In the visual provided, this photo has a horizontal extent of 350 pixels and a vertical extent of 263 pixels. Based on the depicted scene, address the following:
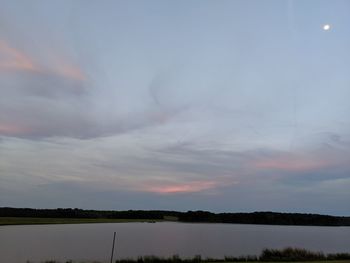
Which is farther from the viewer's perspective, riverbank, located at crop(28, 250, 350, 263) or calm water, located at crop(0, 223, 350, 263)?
calm water, located at crop(0, 223, 350, 263)

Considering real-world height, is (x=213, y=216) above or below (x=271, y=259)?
above

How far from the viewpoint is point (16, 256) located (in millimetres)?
37312

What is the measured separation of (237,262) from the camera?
27.6 metres

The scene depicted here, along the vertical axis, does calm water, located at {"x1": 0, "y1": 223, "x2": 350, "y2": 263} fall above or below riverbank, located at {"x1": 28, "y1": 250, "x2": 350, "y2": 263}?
above

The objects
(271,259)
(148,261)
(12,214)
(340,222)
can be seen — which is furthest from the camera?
(340,222)

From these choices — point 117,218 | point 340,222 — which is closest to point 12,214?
point 117,218

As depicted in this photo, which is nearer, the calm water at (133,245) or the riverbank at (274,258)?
the riverbank at (274,258)

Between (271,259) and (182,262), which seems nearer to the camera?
(182,262)

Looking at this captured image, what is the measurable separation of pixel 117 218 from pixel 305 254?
573ft

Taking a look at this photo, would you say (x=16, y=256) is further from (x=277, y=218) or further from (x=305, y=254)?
(x=277, y=218)

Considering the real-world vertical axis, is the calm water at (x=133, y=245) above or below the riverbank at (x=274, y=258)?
above

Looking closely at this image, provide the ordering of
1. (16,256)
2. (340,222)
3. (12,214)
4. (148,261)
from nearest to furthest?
1. (148,261)
2. (16,256)
3. (12,214)
4. (340,222)

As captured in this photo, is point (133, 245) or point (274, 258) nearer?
point (274, 258)

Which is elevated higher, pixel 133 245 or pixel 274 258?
pixel 133 245
